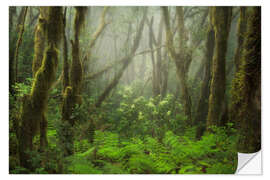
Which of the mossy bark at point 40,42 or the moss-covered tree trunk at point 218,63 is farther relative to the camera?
the moss-covered tree trunk at point 218,63

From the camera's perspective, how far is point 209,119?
9.77 feet

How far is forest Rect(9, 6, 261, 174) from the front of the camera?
9.20ft

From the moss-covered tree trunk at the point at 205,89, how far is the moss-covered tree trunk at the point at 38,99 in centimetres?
235

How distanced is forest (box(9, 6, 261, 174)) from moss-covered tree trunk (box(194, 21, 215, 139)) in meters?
0.02

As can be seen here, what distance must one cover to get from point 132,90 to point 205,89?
3.88ft

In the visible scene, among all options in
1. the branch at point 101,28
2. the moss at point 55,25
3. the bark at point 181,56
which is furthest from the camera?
the bark at point 181,56

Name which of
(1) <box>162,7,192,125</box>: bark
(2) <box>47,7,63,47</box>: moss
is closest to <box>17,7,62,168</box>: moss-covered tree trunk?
(2) <box>47,7,63,47</box>: moss

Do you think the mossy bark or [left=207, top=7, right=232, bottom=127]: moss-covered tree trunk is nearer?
the mossy bark

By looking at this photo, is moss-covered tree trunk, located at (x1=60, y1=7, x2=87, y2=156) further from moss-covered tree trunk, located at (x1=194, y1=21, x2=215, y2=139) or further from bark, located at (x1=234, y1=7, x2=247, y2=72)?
bark, located at (x1=234, y1=7, x2=247, y2=72)

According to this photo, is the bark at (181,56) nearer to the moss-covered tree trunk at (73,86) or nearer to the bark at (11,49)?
the moss-covered tree trunk at (73,86)

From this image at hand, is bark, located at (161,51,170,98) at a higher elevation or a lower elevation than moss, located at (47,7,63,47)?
lower

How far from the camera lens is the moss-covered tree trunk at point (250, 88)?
2.86m

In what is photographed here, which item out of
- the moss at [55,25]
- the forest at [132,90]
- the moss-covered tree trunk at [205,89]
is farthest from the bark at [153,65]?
the moss at [55,25]
